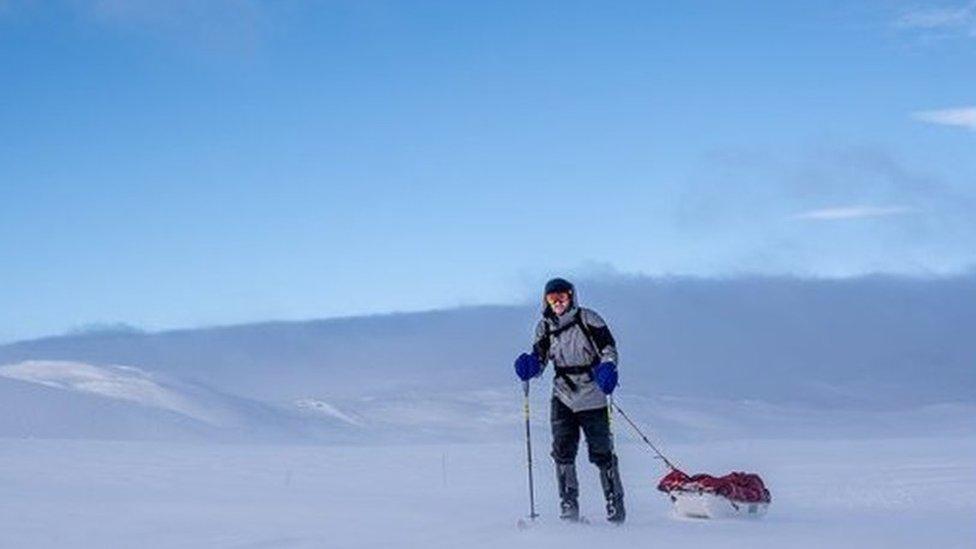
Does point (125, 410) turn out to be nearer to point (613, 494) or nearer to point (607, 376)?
point (613, 494)

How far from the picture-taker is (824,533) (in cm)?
956

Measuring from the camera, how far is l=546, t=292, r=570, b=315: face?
10.2 meters

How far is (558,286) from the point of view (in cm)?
1018

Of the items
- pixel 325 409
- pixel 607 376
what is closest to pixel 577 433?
pixel 607 376

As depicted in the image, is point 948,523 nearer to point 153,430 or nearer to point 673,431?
point 153,430

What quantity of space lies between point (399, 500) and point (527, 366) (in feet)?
10.6

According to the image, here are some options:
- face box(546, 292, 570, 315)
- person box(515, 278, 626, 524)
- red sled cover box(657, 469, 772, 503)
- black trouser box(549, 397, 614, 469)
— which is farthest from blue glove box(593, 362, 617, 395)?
red sled cover box(657, 469, 772, 503)

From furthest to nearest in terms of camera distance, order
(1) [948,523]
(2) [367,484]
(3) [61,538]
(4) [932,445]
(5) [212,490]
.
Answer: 1. (4) [932,445]
2. (2) [367,484]
3. (5) [212,490]
4. (1) [948,523]
5. (3) [61,538]

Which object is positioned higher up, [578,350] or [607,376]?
[578,350]

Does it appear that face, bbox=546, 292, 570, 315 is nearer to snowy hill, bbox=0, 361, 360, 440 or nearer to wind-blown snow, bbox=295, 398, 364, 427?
snowy hill, bbox=0, 361, 360, 440

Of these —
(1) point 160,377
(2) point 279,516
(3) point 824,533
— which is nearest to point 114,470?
(2) point 279,516

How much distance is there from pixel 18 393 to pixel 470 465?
17.0 m

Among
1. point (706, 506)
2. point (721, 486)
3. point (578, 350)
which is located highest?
point (578, 350)

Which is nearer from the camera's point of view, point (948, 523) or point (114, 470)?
point (948, 523)
